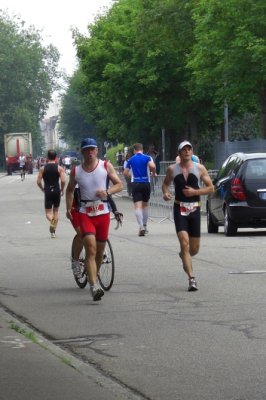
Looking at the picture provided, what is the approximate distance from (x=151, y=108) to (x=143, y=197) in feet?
105

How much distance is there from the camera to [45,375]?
8.45 metres

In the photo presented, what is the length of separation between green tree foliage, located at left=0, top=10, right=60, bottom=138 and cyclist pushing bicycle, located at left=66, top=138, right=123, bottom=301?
10979 centimetres

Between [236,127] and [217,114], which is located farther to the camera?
[236,127]

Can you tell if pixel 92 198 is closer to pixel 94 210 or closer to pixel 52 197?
pixel 94 210

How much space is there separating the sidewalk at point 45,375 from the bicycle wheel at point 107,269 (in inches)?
141

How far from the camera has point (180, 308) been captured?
40.9 feet

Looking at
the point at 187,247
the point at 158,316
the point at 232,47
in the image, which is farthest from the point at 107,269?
the point at 232,47

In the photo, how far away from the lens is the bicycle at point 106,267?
14.0m

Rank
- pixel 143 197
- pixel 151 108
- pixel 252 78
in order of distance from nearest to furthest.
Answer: pixel 143 197 → pixel 252 78 → pixel 151 108

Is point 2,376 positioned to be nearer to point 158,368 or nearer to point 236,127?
point 158,368

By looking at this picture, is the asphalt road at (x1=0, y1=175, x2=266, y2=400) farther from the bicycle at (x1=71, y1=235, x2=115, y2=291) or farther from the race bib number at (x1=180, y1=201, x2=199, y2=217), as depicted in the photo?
the race bib number at (x1=180, y1=201, x2=199, y2=217)

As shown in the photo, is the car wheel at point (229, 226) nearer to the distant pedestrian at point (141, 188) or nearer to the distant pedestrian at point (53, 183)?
the distant pedestrian at point (141, 188)

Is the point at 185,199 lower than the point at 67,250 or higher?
higher

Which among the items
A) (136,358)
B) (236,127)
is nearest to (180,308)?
(136,358)
